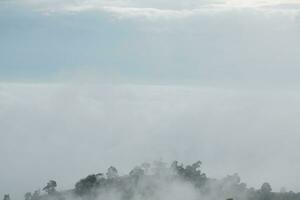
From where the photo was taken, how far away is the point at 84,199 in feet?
656

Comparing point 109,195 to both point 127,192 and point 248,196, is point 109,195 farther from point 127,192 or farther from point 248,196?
point 248,196

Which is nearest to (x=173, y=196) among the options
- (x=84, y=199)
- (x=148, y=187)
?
(x=148, y=187)

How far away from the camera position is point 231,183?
198625 mm

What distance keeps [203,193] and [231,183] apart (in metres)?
6.81

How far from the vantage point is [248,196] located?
189 m

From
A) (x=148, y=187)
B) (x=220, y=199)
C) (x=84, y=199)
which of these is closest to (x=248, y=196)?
(x=220, y=199)

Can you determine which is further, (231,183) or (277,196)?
(231,183)

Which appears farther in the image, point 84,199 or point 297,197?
point 84,199

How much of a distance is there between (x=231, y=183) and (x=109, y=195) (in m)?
28.1

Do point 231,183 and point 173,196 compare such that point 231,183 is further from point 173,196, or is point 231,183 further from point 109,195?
point 109,195

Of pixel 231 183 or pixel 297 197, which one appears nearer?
pixel 297 197

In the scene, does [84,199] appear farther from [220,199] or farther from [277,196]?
[277,196]

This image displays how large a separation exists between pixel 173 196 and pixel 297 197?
28.0 meters

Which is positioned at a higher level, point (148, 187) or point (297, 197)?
point (148, 187)
